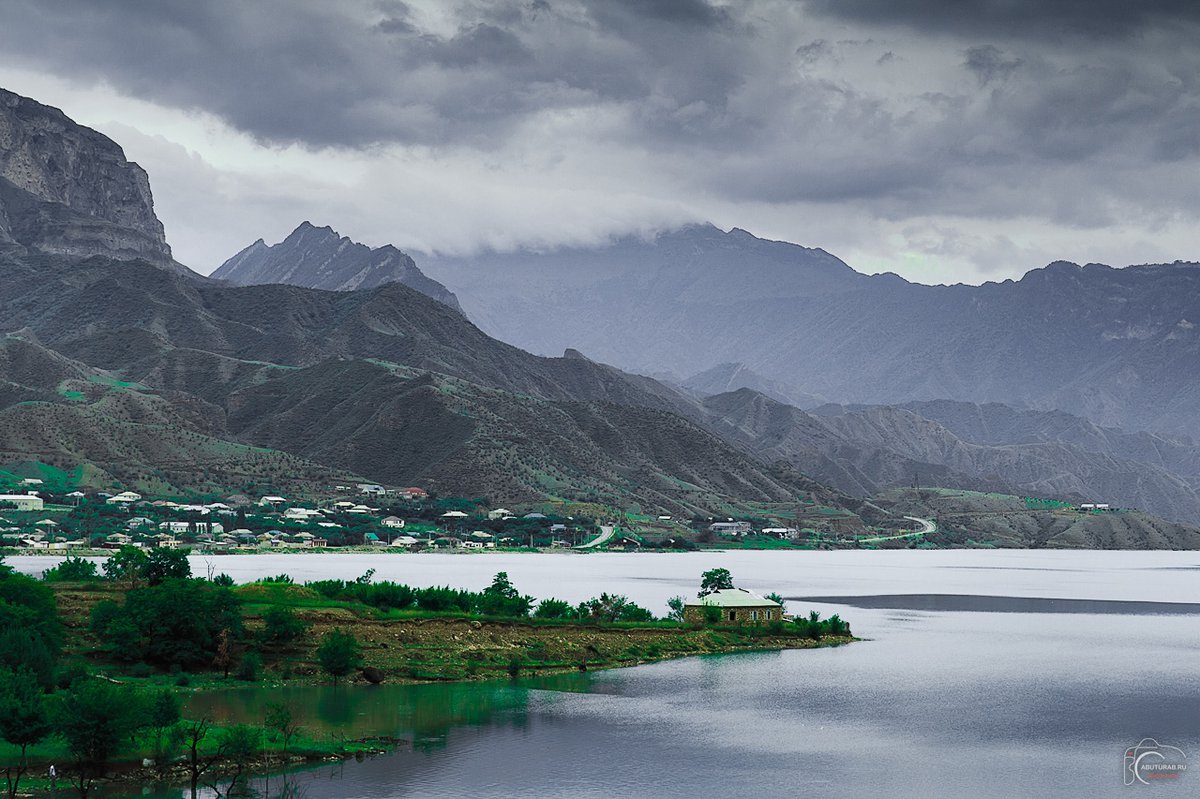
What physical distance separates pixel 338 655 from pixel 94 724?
2615cm

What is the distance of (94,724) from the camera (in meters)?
51.4

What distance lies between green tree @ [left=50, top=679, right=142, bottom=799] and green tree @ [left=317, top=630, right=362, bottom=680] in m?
24.8

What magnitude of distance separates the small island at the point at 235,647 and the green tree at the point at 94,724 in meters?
0.06

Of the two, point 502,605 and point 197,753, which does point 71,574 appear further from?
point 197,753

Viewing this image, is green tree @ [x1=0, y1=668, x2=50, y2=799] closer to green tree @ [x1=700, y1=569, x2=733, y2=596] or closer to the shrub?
the shrub

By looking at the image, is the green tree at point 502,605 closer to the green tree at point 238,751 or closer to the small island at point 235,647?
the small island at point 235,647

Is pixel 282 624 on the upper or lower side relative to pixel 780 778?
upper

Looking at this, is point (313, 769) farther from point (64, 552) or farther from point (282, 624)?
point (64, 552)

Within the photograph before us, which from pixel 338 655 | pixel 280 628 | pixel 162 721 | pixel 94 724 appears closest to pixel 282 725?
pixel 162 721

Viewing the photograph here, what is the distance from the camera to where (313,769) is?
181 ft

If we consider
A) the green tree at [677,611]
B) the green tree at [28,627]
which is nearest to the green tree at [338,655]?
the green tree at [28,627]

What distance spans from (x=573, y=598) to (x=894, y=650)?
35.2 meters

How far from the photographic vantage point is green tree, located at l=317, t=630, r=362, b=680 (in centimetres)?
7725

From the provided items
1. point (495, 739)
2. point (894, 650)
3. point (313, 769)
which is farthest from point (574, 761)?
point (894, 650)
